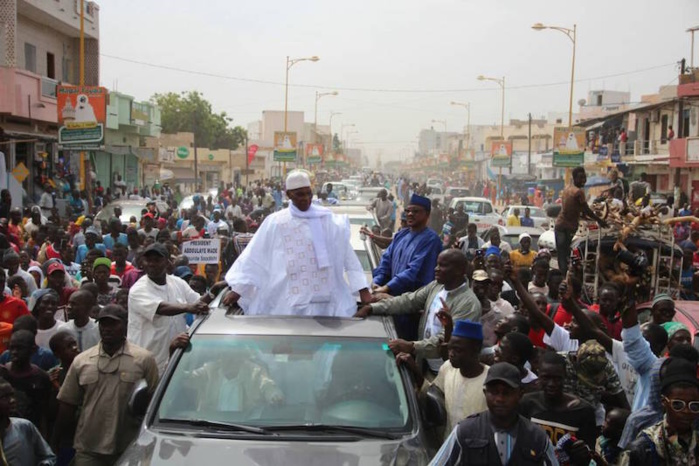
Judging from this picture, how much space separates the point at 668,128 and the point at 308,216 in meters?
37.1

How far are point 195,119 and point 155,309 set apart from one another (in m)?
78.2

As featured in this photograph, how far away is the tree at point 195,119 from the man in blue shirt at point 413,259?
248 feet

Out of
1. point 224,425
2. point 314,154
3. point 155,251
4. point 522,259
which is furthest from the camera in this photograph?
point 314,154

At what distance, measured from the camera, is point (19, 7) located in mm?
26844

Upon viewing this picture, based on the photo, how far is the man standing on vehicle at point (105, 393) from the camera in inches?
213

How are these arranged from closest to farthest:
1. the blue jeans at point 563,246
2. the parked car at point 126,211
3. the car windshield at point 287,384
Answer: the car windshield at point 287,384
the blue jeans at point 563,246
the parked car at point 126,211

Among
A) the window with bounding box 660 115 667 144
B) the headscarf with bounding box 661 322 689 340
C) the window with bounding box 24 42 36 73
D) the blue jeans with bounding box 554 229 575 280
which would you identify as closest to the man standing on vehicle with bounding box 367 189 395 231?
the blue jeans with bounding box 554 229 575 280

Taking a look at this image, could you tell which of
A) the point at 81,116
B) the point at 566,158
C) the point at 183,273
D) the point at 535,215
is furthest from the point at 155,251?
the point at 566,158

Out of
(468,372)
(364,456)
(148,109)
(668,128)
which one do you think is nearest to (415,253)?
(468,372)

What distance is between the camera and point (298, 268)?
20.0ft

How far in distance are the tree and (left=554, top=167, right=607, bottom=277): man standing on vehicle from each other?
233 feet

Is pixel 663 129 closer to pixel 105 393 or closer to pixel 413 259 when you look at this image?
pixel 413 259

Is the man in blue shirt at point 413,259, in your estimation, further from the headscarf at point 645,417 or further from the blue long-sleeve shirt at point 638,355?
the headscarf at point 645,417

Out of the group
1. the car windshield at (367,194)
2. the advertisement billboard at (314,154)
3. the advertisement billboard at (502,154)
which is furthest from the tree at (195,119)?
the car windshield at (367,194)
